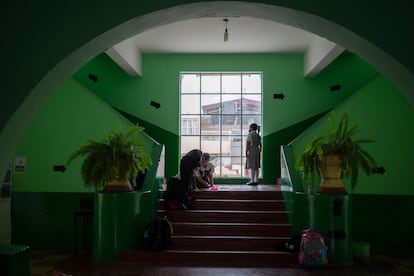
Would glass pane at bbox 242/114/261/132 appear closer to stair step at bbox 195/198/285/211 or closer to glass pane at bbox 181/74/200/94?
glass pane at bbox 181/74/200/94

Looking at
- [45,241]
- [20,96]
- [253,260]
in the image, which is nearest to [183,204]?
[253,260]

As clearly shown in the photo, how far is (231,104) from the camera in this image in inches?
508

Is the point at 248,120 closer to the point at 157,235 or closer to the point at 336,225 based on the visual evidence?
the point at 336,225

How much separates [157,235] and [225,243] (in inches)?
45.6

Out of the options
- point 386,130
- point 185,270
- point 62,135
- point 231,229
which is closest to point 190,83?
point 62,135

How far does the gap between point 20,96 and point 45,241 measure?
793cm

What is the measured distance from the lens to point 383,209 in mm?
9680

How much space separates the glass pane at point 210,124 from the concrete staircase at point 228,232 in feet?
12.2

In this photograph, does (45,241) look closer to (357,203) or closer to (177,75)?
(177,75)

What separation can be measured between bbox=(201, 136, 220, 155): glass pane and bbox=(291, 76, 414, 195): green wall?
3.74m

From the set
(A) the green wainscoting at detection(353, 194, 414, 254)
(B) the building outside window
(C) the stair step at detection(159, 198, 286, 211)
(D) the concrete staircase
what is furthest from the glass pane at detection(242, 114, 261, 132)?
(C) the stair step at detection(159, 198, 286, 211)

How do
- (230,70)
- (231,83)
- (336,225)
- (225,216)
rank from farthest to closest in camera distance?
(231,83)
(230,70)
(225,216)
(336,225)

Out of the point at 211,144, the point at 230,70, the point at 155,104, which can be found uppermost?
the point at 230,70

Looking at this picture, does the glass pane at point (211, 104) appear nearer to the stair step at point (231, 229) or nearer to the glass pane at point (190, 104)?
the glass pane at point (190, 104)
